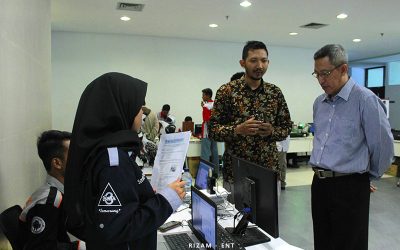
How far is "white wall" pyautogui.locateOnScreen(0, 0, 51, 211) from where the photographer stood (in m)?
1.71

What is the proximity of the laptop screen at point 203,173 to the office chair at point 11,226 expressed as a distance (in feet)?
4.39

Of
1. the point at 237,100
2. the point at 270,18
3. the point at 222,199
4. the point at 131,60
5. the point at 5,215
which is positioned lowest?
the point at 222,199

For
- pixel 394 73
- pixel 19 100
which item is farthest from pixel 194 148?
pixel 394 73

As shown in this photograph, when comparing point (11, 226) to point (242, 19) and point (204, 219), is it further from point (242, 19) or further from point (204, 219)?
point (242, 19)

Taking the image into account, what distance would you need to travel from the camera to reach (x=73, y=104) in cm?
775

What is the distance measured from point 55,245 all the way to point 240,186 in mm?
962

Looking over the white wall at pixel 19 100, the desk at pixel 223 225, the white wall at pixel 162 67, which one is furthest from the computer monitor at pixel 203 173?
the white wall at pixel 162 67

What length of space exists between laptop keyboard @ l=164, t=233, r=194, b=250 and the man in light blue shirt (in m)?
1.06

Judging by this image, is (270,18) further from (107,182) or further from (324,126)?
(107,182)

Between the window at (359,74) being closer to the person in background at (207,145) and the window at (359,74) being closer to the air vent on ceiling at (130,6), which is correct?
the person in background at (207,145)

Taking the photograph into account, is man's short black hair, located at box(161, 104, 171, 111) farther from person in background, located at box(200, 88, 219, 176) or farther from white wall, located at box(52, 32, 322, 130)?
person in background, located at box(200, 88, 219, 176)

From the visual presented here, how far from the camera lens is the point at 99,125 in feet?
3.88

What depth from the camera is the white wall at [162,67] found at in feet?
25.2

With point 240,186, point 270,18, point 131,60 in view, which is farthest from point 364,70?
point 240,186
